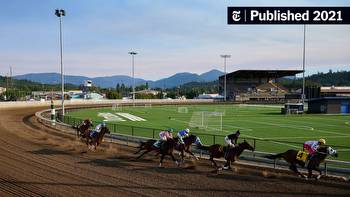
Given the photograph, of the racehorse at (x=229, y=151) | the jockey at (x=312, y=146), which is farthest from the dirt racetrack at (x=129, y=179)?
the jockey at (x=312, y=146)

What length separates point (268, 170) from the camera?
1504 centimetres

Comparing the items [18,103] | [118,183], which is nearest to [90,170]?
[118,183]

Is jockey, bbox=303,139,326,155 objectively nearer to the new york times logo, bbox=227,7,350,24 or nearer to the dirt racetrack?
the dirt racetrack

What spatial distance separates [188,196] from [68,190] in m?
3.75

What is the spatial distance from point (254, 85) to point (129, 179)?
115442 millimetres

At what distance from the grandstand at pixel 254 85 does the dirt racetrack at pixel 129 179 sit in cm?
8978

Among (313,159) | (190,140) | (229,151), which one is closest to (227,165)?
(229,151)

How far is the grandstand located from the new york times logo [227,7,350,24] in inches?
3343

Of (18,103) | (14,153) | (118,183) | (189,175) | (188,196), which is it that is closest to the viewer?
(188,196)

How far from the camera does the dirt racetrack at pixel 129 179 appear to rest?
1186 centimetres

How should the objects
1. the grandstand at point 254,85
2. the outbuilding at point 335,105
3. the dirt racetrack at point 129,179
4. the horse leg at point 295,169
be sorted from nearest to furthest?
the dirt racetrack at point 129,179 → the horse leg at point 295,169 → the outbuilding at point 335,105 → the grandstand at point 254,85

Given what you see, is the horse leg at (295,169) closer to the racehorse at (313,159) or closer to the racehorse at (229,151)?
the racehorse at (313,159)

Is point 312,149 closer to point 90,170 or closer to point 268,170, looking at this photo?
point 268,170

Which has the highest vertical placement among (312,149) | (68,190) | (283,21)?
(283,21)
